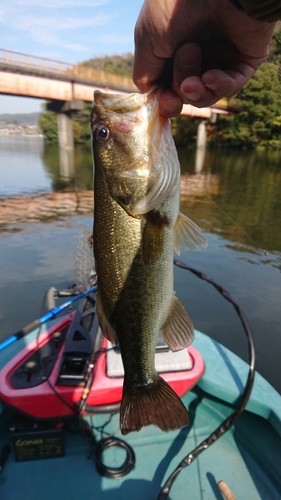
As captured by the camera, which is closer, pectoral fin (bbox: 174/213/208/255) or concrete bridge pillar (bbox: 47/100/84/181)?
pectoral fin (bbox: 174/213/208/255)

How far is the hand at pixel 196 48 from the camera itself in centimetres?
156

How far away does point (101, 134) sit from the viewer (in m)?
1.67

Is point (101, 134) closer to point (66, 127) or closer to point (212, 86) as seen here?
point (212, 86)

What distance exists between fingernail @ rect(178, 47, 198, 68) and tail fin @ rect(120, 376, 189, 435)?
5.39ft

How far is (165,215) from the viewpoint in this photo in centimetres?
173

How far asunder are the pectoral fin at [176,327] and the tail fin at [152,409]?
245 millimetres

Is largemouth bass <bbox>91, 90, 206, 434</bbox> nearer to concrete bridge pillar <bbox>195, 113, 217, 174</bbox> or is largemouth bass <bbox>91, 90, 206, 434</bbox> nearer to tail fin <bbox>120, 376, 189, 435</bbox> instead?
tail fin <bbox>120, 376, 189, 435</bbox>

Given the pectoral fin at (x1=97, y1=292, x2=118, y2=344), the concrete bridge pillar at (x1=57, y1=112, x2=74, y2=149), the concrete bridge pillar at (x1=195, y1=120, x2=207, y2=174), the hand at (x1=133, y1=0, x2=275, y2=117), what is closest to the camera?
the hand at (x1=133, y1=0, x2=275, y2=117)

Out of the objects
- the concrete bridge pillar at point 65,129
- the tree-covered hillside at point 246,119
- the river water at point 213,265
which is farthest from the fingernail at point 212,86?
the concrete bridge pillar at point 65,129

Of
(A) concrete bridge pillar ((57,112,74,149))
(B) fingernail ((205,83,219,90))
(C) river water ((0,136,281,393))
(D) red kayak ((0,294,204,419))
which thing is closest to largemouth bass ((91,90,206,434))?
(B) fingernail ((205,83,219,90))

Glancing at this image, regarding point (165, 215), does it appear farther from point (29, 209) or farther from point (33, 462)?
point (29, 209)

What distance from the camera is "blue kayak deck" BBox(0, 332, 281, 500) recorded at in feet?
10.6

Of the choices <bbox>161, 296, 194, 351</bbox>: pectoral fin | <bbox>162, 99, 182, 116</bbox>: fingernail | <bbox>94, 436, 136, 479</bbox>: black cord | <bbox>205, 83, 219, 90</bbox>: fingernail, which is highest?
<bbox>205, 83, 219, 90</bbox>: fingernail

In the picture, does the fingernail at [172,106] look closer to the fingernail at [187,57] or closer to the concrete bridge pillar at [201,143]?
the fingernail at [187,57]
